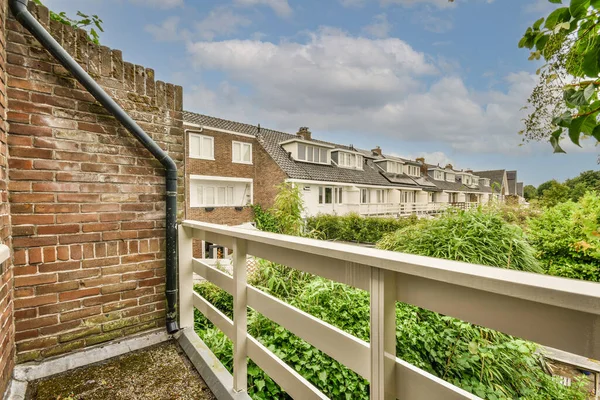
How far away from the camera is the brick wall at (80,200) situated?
1924mm

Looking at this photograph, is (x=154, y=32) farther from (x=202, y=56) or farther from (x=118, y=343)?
(x=118, y=343)

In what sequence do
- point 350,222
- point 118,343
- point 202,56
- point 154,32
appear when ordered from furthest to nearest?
point 350,222
point 202,56
point 154,32
point 118,343

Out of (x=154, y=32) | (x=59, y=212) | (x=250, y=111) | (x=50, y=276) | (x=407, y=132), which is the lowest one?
(x=50, y=276)

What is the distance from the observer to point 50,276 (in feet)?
6.60

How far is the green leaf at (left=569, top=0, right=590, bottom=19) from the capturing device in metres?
0.70

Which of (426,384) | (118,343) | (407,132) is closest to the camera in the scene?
(426,384)

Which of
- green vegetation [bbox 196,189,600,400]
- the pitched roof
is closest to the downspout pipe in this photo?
green vegetation [bbox 196,189,600,400]

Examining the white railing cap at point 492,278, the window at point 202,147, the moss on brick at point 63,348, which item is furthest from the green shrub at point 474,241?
the window at point 202,147

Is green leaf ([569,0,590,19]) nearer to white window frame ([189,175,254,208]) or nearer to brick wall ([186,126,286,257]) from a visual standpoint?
brick wall ([186,126,286,257])

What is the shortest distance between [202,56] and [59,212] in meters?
9.52

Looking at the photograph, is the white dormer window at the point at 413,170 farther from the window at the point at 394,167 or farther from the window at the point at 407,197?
the window at the point at 407,197

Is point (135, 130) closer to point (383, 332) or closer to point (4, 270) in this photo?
Answer: point (4, 270)

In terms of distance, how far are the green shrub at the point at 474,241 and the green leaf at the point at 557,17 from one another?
2.85 m

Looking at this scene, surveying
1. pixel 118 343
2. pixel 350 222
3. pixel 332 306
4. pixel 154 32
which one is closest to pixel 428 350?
pixel 332 306
